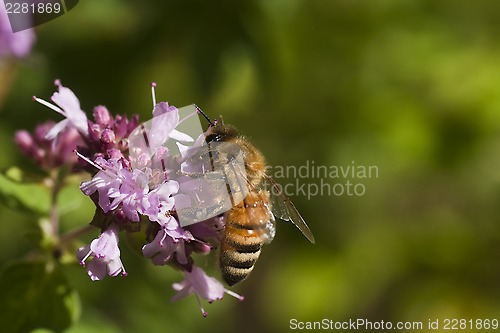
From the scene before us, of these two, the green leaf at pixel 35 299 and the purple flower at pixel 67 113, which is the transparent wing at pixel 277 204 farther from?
the green leaf at pixel 35 299

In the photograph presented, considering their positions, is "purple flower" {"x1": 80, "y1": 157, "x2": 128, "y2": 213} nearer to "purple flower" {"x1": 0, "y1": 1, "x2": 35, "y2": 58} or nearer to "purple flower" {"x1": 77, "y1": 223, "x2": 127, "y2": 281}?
"purple flower" {"x1": 77, "y1": 223, "x2": 127, "y2": 281}

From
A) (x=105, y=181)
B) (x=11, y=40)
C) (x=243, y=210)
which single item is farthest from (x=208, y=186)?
(x=11, y=40)

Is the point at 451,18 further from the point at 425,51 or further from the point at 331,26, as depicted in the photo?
the point at 331,26

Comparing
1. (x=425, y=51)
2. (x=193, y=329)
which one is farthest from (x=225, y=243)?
(x=425, y=51)

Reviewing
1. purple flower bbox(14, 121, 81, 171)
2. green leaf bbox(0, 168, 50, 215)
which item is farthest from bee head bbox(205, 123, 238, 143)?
green leaf bbox(0, 168, 50, 215)

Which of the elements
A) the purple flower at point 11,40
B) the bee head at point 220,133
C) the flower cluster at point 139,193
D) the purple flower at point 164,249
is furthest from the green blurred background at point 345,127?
the purple flower at point 164,249

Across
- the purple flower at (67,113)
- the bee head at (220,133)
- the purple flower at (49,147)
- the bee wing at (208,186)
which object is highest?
the purple flower at (67,113)
